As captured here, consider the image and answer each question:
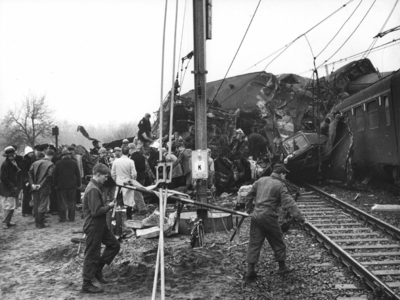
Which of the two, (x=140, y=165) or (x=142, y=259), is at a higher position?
(x=140, y=165)

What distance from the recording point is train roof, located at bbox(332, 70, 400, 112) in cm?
1111

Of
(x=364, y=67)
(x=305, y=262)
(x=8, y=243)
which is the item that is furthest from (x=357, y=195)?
(x=364, y=67)

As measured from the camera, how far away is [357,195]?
38.3ft

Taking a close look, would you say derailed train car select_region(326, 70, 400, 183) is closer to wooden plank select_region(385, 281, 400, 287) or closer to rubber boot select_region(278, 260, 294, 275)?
wooden plank select_region(385, 281, 400, 287)

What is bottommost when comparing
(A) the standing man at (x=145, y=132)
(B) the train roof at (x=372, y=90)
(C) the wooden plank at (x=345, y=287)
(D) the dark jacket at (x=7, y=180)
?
(C) the wooden plank at (x=345, y=287)

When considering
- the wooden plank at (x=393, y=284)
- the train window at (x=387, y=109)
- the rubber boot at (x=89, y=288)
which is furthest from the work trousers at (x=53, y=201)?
the train window at (x=387, y=109)

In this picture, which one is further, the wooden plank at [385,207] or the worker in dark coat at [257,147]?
the worker in dark coat at [257,147]

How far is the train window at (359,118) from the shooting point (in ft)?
44.2

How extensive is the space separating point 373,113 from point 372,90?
80cm

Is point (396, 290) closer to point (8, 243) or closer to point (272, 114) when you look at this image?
point (8, 243)

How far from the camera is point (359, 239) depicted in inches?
295

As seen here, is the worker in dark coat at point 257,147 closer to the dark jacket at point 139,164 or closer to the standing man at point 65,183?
the dark jacket at point 139,164

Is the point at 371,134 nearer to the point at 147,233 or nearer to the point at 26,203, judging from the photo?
the point at 147,233

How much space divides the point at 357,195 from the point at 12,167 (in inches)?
407
